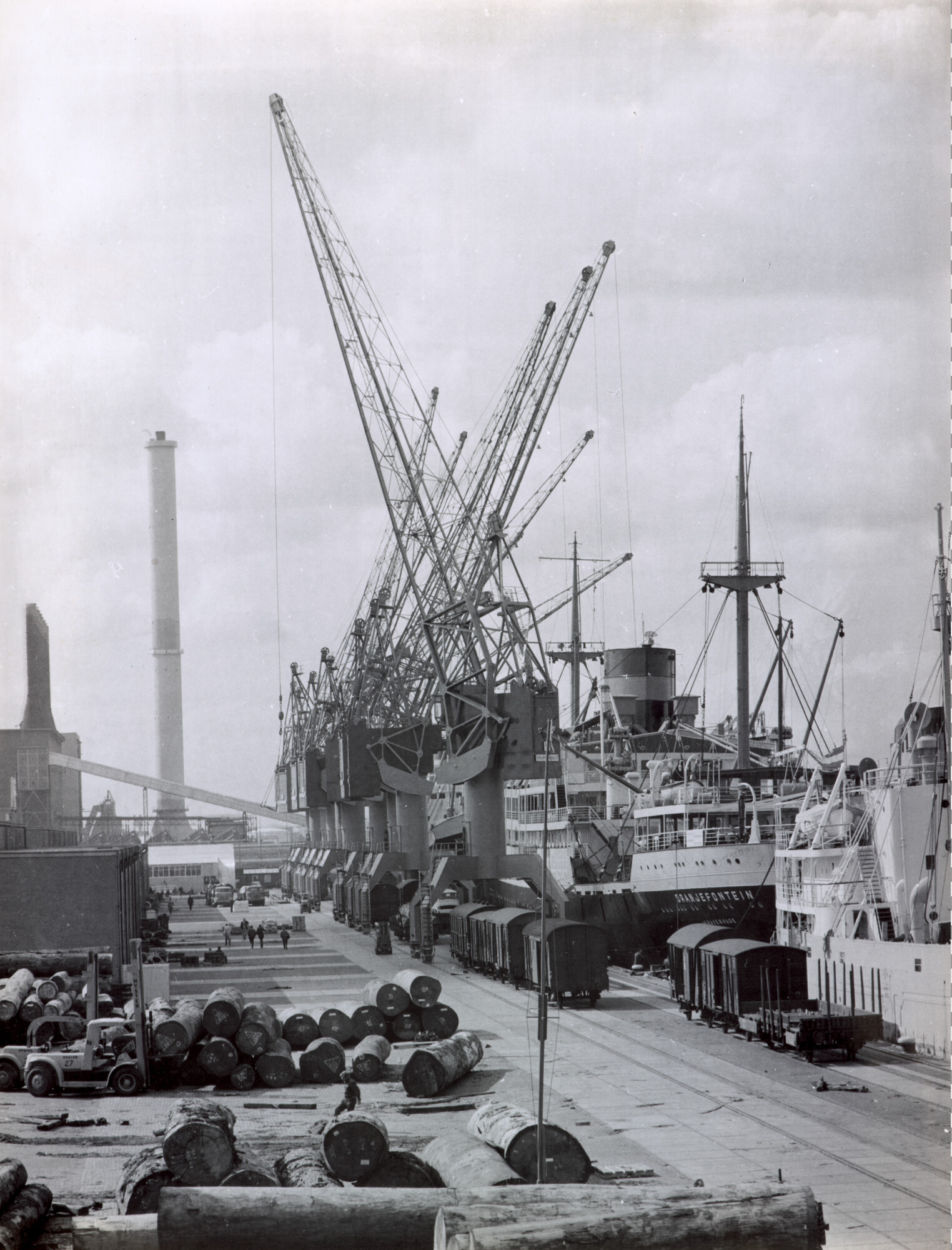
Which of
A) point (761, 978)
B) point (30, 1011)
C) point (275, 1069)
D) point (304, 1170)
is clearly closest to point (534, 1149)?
point (304, 1170)

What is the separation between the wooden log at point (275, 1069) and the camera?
2642 cm

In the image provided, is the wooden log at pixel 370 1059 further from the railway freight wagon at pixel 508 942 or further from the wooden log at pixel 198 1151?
the railway freight wagon at pixel 508 942

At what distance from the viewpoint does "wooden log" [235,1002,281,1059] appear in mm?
26734

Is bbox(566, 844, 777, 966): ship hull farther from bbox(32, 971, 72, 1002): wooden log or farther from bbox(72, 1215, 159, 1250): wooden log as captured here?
bbox(72, 1215, 159, 1250): wooden log

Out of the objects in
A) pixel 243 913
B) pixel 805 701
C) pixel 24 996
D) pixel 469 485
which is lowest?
pixel 243 913

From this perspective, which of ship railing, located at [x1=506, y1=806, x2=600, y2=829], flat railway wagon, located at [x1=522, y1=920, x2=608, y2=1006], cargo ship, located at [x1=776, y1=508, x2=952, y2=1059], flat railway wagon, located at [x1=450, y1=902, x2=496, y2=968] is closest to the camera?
cargo ship, located at [x1=776, y1=508, x2=952, y2=1059]

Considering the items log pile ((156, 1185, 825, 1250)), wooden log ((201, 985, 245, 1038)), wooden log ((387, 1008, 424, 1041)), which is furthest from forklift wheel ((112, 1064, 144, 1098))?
log pile ((156, 1185, 825, 1250))

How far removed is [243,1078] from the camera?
26.2 metres

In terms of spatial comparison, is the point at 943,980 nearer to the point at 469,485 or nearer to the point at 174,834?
the point at 469,485

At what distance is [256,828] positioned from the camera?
5187 inches

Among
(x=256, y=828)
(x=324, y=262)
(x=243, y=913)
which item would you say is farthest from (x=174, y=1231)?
(x=256, y=828)

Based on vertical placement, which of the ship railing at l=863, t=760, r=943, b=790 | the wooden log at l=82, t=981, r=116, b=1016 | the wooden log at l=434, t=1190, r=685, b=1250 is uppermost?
the ship railing at l=863, t=760, r=943, b=790

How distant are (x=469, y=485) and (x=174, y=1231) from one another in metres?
55.2

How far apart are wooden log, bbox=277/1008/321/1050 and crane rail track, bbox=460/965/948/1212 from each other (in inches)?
255
